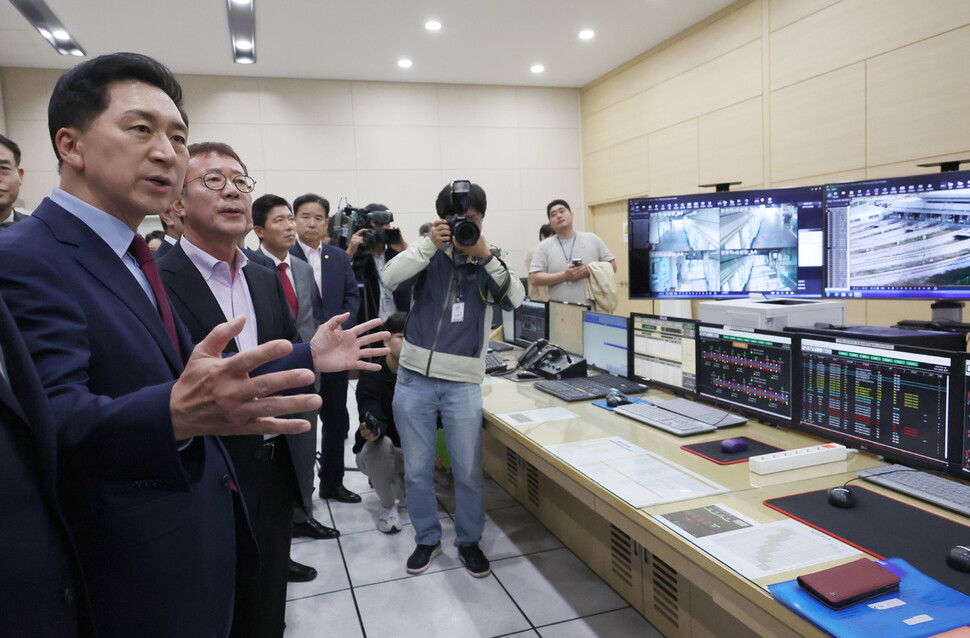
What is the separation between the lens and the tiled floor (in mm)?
2074

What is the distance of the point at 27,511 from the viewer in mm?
687

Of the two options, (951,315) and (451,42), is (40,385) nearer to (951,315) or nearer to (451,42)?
(951,315)

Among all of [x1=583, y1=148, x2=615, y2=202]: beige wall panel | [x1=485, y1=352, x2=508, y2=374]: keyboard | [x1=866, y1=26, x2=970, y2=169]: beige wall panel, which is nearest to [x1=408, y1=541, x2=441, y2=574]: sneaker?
[x1=485, y1=352, x2=508, y2=374]: keyboard

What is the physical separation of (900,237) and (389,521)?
7.96ft

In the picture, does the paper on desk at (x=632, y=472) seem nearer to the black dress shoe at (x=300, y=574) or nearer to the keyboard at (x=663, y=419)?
the keyboard at (x=663, y=419)

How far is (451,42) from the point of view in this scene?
5.82 m

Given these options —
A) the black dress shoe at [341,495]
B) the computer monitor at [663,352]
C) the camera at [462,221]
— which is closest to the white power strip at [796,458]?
the computer monitor at [663,352]

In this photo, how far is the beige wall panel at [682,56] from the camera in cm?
516

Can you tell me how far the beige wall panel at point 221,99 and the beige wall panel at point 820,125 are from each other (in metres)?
5.29

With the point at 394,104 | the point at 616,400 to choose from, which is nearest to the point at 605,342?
the point at 616,400

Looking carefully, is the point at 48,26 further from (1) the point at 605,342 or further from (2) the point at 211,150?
(1) the point at 605,342

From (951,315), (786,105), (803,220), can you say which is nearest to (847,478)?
(951,315)

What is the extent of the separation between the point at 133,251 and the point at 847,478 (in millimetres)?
1758

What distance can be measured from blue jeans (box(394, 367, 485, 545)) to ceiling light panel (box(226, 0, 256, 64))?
385 centimetres
